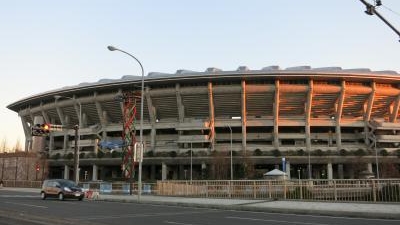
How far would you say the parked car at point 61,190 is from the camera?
2870 cm

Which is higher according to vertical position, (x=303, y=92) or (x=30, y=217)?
(x=303, y=92)

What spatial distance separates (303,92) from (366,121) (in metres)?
15.2

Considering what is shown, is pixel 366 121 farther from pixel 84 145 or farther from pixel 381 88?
pixel 84 145

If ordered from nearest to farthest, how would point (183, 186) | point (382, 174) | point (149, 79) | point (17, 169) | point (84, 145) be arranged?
point (183, 186)
point (17, 169)
point (382, 174)
point (149, 79)
point (84, 145)

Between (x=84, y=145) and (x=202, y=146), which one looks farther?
(x=84, y=145)

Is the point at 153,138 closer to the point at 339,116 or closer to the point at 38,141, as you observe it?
the point at 38,141

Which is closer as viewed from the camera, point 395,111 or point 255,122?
point 255,122

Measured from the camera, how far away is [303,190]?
25281 millimetres

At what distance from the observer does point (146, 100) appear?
279ft

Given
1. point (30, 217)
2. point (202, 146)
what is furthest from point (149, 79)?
point (30, 217)

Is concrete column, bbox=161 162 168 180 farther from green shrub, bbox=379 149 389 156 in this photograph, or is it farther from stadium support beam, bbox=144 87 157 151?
green shrub, bbox=379 149 389 156

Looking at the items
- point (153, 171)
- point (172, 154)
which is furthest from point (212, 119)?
point (153, 171)

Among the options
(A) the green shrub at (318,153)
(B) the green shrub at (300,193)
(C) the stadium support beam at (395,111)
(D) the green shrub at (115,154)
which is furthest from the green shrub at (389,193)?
(C) the stadium support beam at (395,111)

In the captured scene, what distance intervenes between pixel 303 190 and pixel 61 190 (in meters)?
16.4
